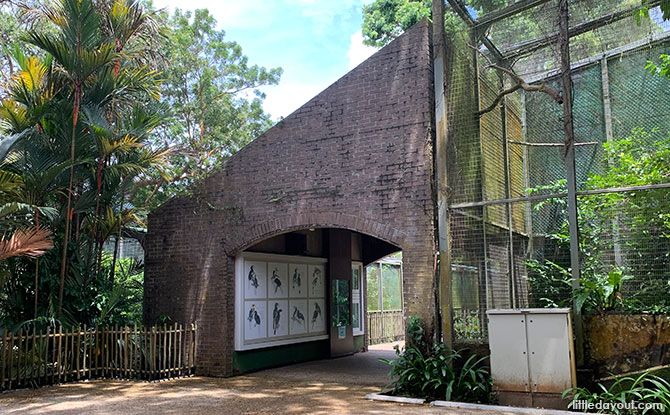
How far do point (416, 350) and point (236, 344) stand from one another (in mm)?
4095

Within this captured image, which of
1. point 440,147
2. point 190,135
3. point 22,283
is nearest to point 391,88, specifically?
point 440,147

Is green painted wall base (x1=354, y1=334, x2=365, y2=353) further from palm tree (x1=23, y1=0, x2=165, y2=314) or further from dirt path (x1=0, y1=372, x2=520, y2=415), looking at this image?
palm tree (x1=23, y1=0, x2=165, y2=314)

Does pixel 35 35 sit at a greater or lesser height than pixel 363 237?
greater

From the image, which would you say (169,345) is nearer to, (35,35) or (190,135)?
(35,35)

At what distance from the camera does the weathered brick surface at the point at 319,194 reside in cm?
965

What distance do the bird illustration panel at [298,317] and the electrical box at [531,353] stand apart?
6029 mm

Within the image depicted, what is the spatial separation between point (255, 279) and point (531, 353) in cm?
608

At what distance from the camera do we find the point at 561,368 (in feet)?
25.1

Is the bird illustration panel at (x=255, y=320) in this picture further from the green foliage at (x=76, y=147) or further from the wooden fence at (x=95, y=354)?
the green foliage at (x=76, y=147)

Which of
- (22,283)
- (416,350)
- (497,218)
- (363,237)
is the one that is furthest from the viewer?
(363,237)

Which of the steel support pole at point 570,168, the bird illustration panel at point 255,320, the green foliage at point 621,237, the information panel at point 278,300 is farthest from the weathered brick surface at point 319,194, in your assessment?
the steel support pole at point 570,168

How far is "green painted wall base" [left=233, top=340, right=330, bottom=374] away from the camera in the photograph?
37.9 feet

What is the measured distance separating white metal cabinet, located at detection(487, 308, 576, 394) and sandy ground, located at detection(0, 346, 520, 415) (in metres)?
0.81

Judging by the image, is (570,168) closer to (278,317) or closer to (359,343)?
(278,317)
